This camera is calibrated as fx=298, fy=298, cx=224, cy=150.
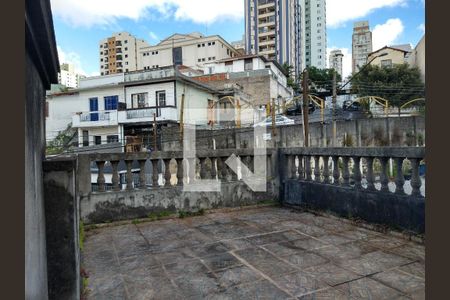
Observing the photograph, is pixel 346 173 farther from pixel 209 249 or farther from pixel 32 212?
pixel 32 212

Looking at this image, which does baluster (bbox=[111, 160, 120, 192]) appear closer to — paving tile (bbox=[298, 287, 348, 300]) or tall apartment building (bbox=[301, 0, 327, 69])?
paving tile (bbox=[298, 287, 348, 300])

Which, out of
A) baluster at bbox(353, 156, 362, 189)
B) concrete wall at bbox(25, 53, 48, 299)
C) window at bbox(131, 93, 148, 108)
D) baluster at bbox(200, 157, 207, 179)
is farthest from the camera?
window at bbox(131, 93, 148, 108)

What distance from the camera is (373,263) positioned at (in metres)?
2.95

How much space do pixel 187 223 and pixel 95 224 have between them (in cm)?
139

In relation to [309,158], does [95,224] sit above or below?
below

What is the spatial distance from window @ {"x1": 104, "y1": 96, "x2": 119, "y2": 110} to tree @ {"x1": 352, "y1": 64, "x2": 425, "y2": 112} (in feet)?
72.1

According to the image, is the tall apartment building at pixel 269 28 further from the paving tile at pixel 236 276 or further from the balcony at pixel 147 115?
the paving tile at pixel 236 276

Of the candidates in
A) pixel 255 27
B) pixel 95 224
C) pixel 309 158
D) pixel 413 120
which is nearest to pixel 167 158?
pixel 95 224

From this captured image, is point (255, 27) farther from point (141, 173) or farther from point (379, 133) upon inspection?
point (141, 173)

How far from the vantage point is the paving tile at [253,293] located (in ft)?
7.84

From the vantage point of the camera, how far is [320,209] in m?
5.02

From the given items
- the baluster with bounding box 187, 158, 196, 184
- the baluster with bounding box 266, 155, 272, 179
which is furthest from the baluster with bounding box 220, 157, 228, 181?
the baluster with bounding box 266, 155, 272, 179

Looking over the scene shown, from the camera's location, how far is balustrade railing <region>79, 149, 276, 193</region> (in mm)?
4730

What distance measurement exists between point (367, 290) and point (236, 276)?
1.10 meters
